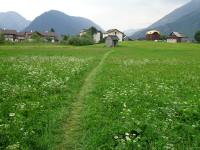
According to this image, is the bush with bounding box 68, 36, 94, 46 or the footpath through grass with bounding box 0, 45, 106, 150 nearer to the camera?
the footpath through grass with bounding box 0, 45, 106, 150

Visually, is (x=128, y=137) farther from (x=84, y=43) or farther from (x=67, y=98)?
(x=84, y=43)

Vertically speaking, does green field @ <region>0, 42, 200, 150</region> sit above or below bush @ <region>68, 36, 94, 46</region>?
below

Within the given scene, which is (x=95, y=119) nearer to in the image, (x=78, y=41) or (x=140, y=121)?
(x=140, y=121)

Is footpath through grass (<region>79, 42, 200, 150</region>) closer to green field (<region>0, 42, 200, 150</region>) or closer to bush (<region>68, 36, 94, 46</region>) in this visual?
green field (<region>0, 42, 200, 150</region>)

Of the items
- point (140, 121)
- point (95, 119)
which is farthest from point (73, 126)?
point (140, 121)

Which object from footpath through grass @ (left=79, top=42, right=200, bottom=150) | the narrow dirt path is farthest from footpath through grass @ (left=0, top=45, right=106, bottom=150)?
footpath through grass @ (left=79, top=42, right=200, bottom=150)

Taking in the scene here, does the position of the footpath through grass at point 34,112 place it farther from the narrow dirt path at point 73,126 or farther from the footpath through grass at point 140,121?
the footpath through grass at point 140,121

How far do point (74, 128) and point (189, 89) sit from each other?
37.2ft

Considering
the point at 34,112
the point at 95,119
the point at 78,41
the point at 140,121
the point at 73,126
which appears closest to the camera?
the point at 140,121

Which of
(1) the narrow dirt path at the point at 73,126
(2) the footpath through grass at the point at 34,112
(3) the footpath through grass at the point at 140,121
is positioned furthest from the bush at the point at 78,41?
(1) the narrow dirt path at the point at 73,126

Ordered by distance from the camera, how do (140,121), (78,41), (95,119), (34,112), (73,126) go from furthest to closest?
1. (78,41)
2. (34,112)
3. (95,119)
4. (73,126)
5. (140,121)

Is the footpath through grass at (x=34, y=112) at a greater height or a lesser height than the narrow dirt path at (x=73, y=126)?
greater

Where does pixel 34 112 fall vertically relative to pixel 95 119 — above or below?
above

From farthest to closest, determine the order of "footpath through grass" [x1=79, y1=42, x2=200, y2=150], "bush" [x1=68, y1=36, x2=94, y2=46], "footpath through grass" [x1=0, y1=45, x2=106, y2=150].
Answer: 1. "bush" [x1=68, y1=36, x2=94, y2=46]
2. "footpath through grass" [x1=0, y1=45, x2=106, y2=150]
3. "footpath through grass" [x1=79, y1=42, x2=200, y2=150]
